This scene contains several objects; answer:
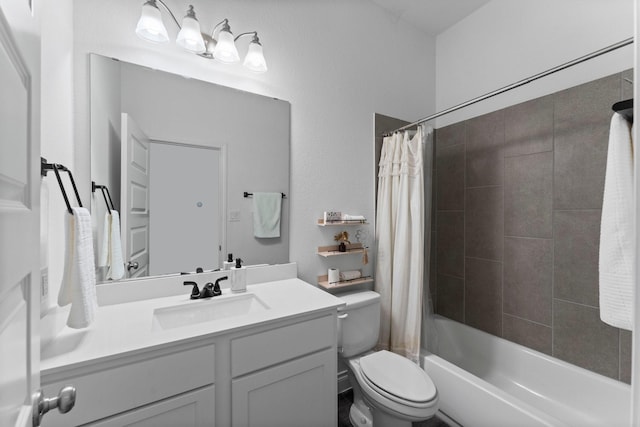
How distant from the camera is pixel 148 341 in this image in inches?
35.8

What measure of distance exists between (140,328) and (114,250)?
0.43m

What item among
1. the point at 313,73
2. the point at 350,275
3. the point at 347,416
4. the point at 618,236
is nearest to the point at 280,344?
the point at 350,275

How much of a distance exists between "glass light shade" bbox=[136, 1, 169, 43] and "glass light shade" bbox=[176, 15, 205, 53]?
70 mm

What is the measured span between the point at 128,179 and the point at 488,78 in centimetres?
254

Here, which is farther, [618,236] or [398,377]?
[398,377]

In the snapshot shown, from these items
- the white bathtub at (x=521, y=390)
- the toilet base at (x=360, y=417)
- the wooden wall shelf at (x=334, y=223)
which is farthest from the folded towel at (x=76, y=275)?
the white bathtub at (x=521, y=390)

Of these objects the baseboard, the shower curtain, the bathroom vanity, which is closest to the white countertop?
the bathroom vanity

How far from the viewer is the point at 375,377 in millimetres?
1407

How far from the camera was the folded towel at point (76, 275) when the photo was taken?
2.96ft

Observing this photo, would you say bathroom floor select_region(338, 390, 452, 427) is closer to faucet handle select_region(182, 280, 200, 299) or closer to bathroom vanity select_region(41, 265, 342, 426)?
bathroom vanity select_region(41, 265, 342, 426)

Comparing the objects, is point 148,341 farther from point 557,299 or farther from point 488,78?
point 488,78

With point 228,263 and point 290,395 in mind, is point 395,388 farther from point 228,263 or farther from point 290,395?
point 228,263

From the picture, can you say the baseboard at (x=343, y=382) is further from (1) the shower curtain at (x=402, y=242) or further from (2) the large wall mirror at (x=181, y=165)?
(2) the large wall mirror at (x=181, y=165)

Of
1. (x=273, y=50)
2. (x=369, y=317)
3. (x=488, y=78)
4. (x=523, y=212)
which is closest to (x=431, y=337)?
(x=369, y=317)
